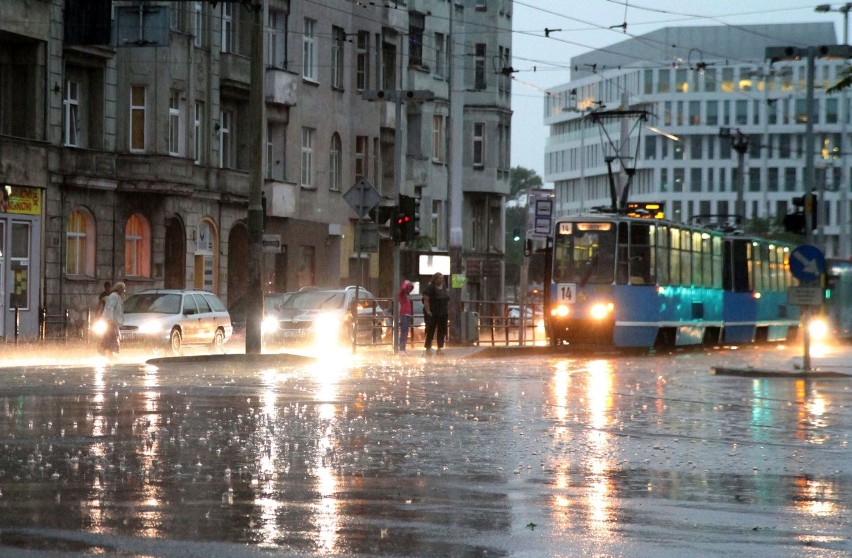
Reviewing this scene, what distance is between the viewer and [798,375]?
31.2 metres

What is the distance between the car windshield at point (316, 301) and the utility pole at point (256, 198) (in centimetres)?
872

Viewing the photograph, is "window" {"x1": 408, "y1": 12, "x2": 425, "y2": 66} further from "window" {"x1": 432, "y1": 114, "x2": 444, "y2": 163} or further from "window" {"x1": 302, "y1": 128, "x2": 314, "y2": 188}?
"window" {"x1": 302, "y1": 128, "x2": 314, "y2": 188}

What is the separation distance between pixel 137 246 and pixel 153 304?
11480 millimetres

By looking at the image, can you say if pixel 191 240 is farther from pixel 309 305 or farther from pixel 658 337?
pixel 658 337

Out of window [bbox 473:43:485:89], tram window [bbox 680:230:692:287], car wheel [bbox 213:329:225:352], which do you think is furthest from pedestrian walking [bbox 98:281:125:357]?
window [bbox 473:43:485:89]

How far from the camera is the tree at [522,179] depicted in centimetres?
18875

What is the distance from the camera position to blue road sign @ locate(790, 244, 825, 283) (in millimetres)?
31109

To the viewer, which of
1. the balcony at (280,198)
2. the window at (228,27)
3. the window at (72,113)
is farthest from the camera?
the balcony at (280,198)

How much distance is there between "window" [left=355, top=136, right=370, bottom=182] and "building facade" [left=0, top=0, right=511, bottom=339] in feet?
0.17

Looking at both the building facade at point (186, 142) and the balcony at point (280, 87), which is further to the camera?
the balcony at point (280, 87)

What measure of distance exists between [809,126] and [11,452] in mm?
29991

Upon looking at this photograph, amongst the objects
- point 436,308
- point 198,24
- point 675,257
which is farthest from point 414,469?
point 198,24

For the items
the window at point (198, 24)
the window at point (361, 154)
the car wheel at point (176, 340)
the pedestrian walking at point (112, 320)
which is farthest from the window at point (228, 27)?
the pedestrian walking at point (112, 320)

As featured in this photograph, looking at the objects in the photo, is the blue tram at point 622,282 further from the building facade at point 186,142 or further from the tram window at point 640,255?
the building facade at point 186,142
